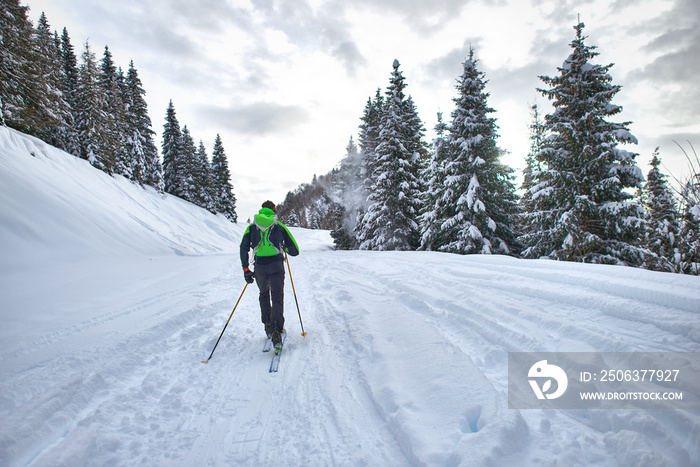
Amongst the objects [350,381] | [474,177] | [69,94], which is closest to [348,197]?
[474,177]

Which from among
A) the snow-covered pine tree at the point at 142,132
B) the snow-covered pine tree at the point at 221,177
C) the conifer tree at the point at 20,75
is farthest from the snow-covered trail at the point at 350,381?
the snow-covered pine tree at the point at 221,177

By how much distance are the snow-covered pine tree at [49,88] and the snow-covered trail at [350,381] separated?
22778mm

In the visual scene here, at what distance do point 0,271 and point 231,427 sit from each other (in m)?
7.52

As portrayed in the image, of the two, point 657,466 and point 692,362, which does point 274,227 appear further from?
point 692,362

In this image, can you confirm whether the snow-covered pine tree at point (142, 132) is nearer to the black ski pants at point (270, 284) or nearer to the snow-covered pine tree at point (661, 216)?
the black ski pants at point (270, 284)

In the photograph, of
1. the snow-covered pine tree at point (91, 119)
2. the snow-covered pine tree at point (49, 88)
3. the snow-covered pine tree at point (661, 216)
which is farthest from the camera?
the snow-covered pine tree at point (91, 119)

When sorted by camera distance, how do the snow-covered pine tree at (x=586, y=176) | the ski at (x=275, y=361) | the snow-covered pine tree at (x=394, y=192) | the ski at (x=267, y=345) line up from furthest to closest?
the snow-covered pine tree at (x=394, y=192) → the snow-covered pine tree at (x=586, y=176) → the ski at (x=267, y=345) → the ski at (x=275, y=361)

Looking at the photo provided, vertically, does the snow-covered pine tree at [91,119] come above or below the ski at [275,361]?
above

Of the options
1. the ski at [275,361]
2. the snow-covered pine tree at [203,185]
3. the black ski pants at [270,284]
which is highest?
the snow-covered pine tree at [203,185]

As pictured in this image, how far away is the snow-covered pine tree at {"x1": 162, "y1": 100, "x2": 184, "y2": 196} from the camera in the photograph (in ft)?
129

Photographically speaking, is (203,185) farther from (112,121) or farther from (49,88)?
(49,88)

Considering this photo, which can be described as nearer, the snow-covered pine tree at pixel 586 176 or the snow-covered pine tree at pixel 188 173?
the snow-covered pine tree at pixel 586 176

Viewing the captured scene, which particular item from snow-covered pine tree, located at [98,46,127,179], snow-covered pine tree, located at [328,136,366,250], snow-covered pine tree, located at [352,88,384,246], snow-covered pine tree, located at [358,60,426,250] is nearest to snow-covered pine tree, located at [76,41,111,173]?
snow-covered pine tree, located at [98,46,127,179]

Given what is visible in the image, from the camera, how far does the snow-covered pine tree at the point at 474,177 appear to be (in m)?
14.4
